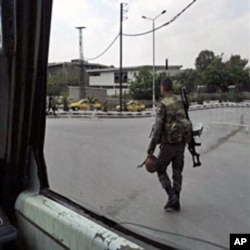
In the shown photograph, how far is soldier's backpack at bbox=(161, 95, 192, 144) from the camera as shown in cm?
254

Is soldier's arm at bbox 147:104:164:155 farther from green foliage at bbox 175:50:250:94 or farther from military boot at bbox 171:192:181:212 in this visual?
green foliage at bbox 175:50:250:94

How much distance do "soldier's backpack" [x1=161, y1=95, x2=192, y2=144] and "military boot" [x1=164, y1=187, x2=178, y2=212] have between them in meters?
0.46

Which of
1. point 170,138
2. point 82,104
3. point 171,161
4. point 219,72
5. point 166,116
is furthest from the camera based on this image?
point 82,104

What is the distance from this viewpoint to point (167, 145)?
9.00 feet

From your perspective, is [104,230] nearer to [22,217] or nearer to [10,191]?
[22,217]

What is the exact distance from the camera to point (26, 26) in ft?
4.21

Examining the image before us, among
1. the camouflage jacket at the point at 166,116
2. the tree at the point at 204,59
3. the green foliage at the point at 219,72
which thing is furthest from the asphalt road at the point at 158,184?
the tree at the point at 204,59

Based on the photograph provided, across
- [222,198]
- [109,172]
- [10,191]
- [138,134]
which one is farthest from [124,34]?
[138,134]

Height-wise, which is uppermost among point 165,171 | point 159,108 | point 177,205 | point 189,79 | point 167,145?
point 189,79

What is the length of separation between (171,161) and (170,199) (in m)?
0.33

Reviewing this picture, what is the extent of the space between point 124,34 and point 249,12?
2.94 feet

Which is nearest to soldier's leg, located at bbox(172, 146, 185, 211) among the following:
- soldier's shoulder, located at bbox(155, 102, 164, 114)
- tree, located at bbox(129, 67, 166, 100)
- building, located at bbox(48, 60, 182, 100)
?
soldier's shoulder, located at bbox(155, 102, 164, 114)

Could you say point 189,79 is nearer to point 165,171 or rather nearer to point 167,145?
point 167,145

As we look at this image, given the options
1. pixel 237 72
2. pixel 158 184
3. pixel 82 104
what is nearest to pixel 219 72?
pixel 237 72
